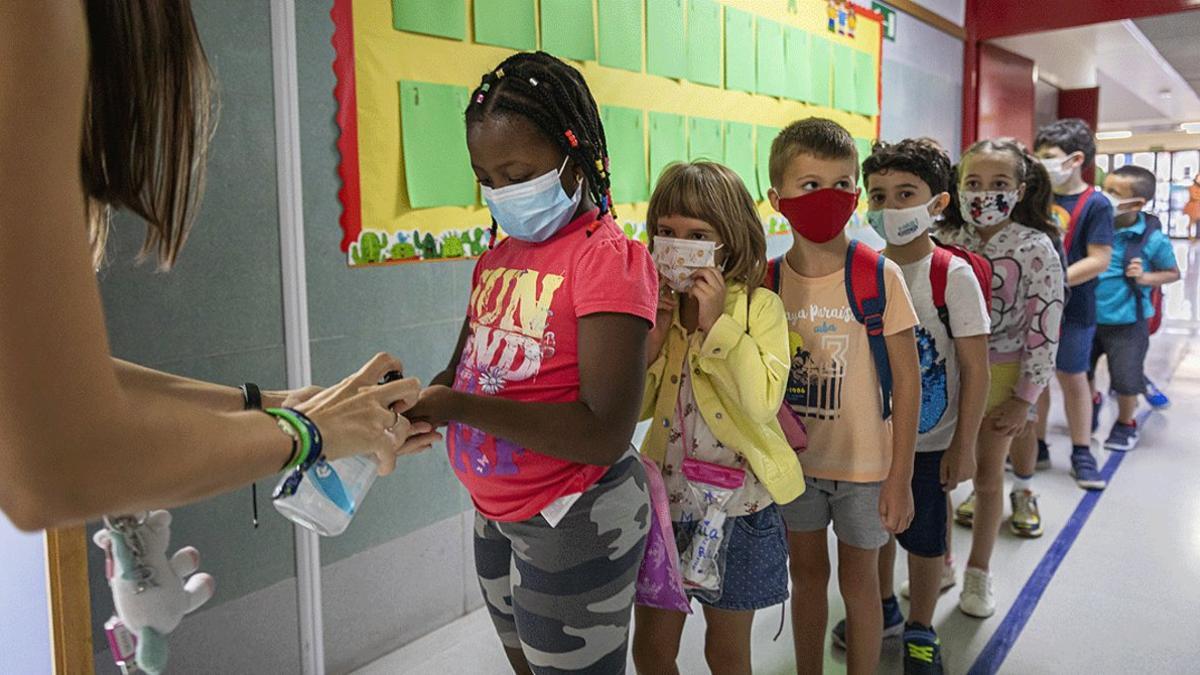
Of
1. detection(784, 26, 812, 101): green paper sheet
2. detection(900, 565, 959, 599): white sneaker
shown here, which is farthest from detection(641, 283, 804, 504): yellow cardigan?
detection(784, 26, 812, 101): green paper sheet

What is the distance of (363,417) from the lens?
0.94m

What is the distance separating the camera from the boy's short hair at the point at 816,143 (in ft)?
5.90

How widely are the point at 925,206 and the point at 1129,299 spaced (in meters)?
3.09

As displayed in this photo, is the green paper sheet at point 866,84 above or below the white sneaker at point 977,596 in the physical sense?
above

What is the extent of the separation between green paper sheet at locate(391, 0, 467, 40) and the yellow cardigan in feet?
3.51

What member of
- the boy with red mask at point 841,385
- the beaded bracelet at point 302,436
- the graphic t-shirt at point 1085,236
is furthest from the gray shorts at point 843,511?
the graphic t-shirt at point 1085,236

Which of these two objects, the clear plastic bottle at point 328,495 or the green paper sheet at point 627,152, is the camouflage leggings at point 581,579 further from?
the green paper sheet at point 627,152

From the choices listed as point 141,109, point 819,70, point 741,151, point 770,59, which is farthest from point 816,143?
point 819,70

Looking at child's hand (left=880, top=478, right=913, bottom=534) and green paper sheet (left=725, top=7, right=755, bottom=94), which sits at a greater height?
green paper sheet (left=725, top=7, right=755, bottom=94)

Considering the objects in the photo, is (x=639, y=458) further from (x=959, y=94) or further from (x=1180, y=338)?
(x=1180, y=338)

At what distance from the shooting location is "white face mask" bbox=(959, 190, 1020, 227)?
2529 mm

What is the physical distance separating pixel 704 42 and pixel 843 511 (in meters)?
2.05

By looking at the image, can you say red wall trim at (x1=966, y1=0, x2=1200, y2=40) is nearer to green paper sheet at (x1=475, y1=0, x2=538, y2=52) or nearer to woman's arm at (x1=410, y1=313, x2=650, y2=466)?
green paper sheet at (x1=475, y1=0, x2=538, y2=52)

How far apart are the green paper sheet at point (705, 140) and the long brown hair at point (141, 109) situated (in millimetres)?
2453
